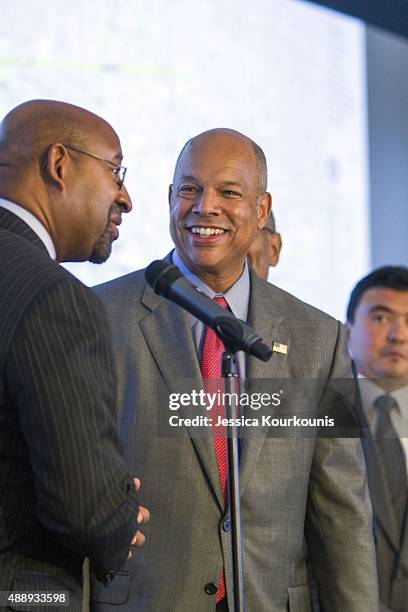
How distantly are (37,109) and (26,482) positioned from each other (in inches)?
30.5

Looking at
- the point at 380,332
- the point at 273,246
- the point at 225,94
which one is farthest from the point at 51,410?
the point at 225,94

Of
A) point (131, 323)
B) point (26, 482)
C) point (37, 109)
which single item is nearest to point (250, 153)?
point (131, 323)

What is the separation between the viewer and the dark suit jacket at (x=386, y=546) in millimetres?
2566

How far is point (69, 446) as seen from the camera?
65.0 inches

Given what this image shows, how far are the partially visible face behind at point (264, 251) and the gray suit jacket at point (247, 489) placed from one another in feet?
2.48

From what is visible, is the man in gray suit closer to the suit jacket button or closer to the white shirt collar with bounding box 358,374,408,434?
the suit jacket button

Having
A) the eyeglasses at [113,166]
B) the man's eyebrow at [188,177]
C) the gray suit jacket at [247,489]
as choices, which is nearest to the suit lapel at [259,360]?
the gray suit jacket at [247,489]

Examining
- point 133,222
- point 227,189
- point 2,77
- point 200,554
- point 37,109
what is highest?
point 2,77

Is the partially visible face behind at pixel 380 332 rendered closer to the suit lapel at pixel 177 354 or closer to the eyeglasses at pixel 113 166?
the suit lapel at pixel 177 354

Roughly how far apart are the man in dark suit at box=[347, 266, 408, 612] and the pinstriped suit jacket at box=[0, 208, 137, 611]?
1.08 m

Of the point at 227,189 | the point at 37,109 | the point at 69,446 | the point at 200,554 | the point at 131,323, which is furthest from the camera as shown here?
the point at 227,189

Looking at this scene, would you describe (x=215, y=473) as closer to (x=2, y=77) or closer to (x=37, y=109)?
(x=37, y=109)

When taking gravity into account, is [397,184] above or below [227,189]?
above

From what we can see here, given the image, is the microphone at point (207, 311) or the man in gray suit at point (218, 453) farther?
the man in gray suit at point (218, 453)
